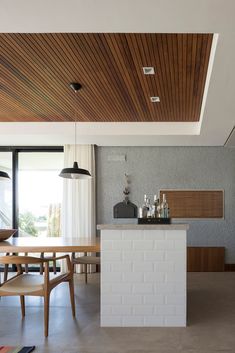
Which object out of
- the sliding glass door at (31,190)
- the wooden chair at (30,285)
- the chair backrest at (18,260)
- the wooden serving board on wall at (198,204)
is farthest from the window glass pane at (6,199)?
the chair backrest at (18,260)

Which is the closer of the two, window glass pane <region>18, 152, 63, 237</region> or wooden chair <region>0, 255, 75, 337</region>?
wooden chair <region>0, 255, 75, 337</region>

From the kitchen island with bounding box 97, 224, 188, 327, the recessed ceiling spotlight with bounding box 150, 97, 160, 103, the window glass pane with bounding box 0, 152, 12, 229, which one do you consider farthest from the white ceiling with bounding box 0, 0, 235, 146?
the window glass pane with bounding box 0, 152, 12, 229

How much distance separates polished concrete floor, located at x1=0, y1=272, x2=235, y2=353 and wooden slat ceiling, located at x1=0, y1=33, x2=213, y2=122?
2.49 metres

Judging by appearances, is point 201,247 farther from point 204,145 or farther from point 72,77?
point 72,77

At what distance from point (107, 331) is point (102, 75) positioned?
2536 mm

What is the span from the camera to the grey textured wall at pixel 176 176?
7055 mm

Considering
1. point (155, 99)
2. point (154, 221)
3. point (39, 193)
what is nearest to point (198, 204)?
point (155, 99)

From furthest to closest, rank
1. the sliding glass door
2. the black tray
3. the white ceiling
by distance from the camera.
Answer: the sliding glass door, the black tray, the white ceiling

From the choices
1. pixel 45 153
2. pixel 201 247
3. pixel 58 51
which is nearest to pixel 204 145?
pixel 201 247

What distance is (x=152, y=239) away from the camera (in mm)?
3779

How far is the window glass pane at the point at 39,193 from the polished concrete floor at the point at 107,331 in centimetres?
244

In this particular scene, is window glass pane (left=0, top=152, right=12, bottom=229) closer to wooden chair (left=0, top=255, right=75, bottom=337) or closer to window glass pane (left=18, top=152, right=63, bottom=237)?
window glass pane (left=18, top=152, right=63, bottom=237)

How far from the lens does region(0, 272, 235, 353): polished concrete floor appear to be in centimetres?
320

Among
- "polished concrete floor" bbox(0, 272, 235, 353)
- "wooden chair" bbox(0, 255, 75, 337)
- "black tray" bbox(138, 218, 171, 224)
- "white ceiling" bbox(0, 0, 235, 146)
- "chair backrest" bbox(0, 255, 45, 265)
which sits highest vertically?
"white ceiling" bbox(0, 0, 235, 146)
